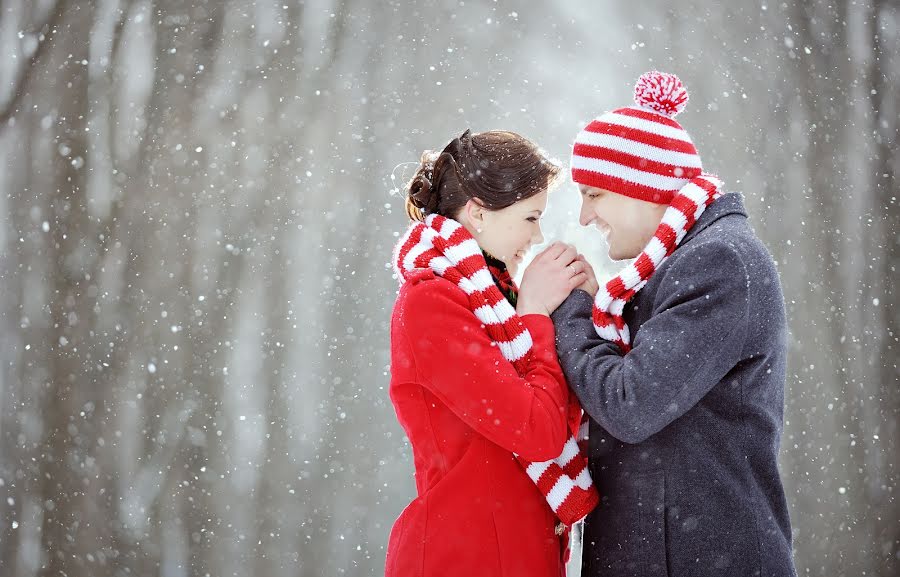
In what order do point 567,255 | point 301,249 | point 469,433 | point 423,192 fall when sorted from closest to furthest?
point 469,433 → point 567,255 → point 423,192 → point 301,249

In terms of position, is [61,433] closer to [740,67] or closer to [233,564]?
[233,564]

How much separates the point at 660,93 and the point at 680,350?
22.6 inches

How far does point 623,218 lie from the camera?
68.2 inches

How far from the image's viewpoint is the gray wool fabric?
1.48 meters

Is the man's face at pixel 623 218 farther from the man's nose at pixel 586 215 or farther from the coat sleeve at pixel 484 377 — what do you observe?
the coat sleeve at pixel 484 377

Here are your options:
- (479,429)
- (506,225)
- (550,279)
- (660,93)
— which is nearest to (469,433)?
(479,429)

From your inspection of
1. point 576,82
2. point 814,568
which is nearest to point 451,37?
point 576,82

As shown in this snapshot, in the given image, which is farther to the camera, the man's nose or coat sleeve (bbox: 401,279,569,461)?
the man's nose

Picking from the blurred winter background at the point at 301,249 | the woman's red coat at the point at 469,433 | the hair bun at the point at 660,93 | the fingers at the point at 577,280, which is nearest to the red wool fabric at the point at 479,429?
the woman's red coat at the point at 469,433

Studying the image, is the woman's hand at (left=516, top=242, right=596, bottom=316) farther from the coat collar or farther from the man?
the coat collar

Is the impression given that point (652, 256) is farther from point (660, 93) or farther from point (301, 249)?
point (301, 249)

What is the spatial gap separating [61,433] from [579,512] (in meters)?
2.45

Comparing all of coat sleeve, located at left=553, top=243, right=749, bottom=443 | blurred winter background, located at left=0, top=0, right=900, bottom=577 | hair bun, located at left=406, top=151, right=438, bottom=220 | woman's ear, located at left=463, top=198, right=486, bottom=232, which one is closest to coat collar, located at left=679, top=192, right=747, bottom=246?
→ coat sleeve, located at left=553, top=243, right=749, bottom=443

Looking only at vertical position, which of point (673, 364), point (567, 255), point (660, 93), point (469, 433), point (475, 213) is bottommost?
point (469, 433)
